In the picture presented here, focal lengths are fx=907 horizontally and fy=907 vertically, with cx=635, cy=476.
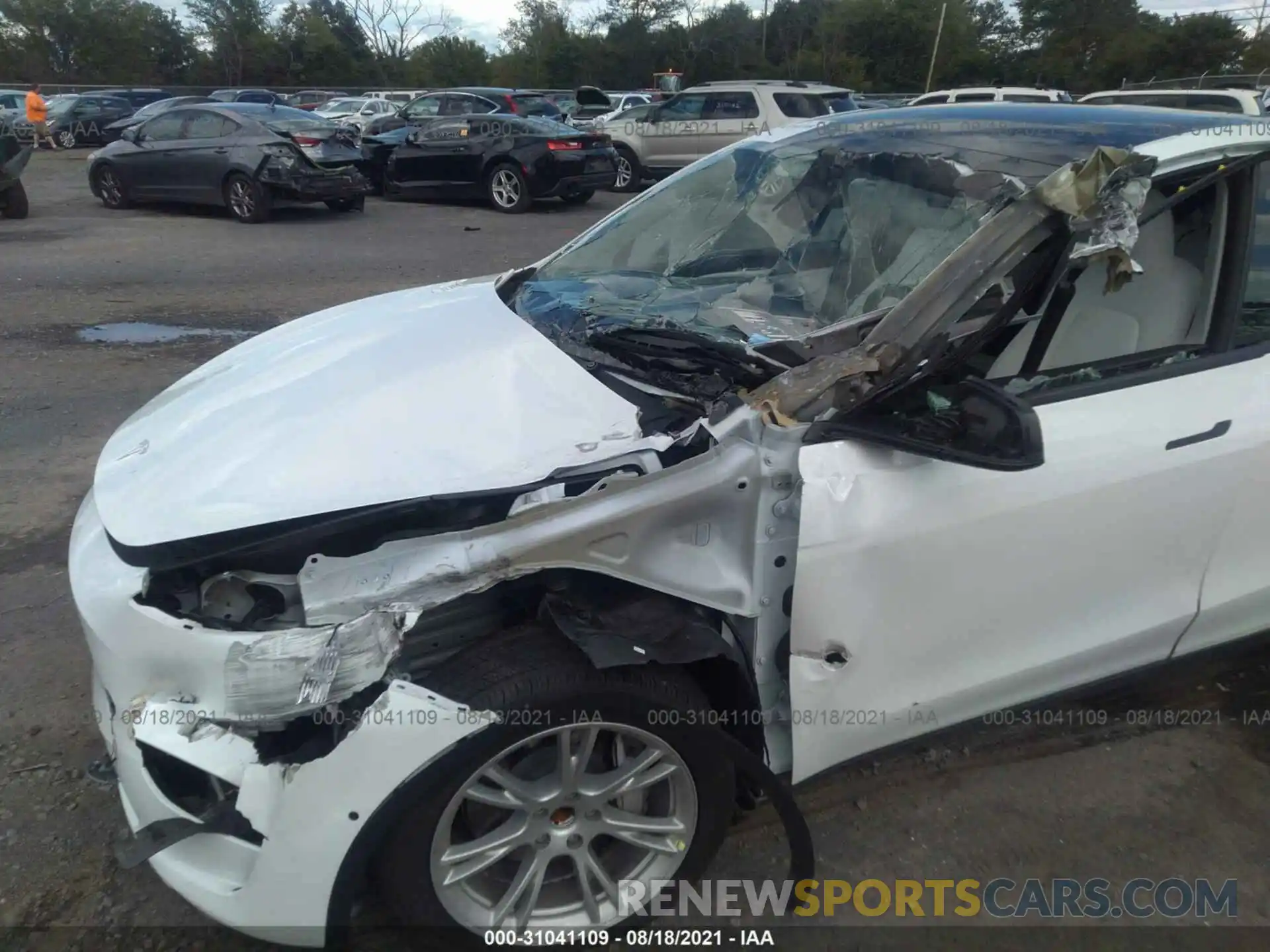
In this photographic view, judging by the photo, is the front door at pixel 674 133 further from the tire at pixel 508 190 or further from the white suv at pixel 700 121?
the tire at pixel 508 190

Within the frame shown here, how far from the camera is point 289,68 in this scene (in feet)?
161

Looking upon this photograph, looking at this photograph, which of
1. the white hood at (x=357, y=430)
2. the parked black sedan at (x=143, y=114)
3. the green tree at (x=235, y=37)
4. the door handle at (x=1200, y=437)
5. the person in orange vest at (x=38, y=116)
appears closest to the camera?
the white hood at (x=357, y=430)

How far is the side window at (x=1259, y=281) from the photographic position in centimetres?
234

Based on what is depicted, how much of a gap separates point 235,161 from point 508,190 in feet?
11.9

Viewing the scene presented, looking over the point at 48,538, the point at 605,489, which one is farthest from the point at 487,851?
the point at 48,538

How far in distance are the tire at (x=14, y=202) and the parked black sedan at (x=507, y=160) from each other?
498 cm

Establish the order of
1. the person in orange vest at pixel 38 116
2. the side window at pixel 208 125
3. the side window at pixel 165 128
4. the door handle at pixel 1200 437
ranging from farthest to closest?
1. the person in orange vest at pixel 38 116
2. the side window at pixel 165 128
3. the side window at pixel 208 125
4. the door handle at pixel 1200 437

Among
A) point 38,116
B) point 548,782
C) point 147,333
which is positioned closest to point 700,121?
point 147,333

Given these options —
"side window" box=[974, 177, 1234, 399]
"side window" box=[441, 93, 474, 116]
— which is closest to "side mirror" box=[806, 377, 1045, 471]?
"side window" box=[974, 177, 1234, 399]

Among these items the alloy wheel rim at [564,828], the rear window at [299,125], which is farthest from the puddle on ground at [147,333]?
the rear window at [299,125]

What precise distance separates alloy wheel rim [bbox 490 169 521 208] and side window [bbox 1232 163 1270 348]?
1161cm

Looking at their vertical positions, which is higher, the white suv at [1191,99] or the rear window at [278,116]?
the white suv at [1191,99]

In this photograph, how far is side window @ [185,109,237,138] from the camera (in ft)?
39.1

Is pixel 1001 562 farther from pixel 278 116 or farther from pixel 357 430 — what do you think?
pixel 278 116
